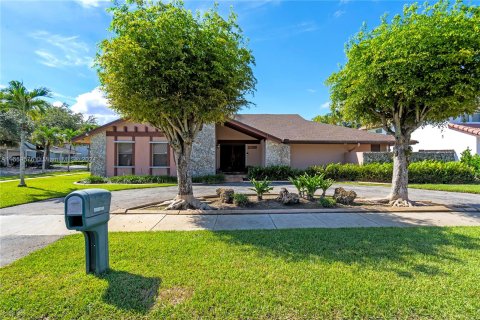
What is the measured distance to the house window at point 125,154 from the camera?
58.9 feet

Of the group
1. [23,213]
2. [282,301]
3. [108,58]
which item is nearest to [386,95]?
[282,301]

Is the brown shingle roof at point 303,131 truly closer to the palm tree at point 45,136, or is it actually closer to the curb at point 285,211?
the curb at point 285,211

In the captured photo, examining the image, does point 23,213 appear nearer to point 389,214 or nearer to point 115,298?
point 115,298

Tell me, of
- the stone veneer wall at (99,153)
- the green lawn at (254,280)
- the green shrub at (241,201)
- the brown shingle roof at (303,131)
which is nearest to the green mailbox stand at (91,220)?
the green lawn at (254,280)

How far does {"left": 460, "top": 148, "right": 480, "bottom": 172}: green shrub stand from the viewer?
15758mm

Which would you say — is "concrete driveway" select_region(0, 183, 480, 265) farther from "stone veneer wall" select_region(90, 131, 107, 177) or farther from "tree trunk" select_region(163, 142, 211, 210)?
"stone veneer wall" select_region(90, 131, 107, 177)

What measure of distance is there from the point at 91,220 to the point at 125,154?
15.8m

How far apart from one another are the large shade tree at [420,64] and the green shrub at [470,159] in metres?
11.1

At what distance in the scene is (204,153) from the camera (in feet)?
57.5

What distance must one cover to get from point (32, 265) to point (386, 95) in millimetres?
9115

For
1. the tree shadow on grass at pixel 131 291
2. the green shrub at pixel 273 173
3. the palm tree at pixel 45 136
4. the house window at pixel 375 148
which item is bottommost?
the tree shadow on grass at pixel 131 291

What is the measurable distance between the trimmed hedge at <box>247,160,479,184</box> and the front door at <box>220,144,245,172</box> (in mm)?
4407

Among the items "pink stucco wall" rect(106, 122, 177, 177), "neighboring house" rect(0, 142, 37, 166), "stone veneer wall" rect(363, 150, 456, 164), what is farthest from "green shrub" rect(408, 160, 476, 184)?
"neighboring house" rect(0, 142, 37, 166)

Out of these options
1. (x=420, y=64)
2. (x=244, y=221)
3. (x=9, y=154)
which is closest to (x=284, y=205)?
(x=244, y=221)
